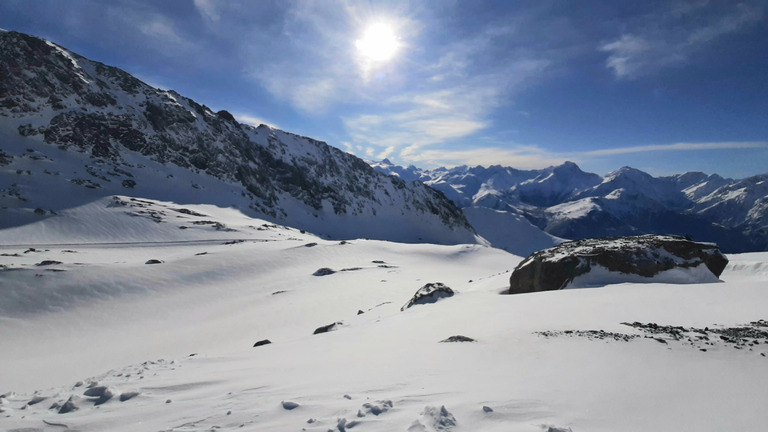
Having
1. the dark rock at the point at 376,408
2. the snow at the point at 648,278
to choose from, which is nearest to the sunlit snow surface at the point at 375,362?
the dark rock at the point at 376,408

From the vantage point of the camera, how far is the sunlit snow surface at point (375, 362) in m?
3.84

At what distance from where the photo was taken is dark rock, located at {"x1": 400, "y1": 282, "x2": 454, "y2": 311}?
14000mm

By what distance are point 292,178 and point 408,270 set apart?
300 ft

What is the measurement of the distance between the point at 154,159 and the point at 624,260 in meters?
91.1

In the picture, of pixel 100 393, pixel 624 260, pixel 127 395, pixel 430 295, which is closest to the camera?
pixel 127 395

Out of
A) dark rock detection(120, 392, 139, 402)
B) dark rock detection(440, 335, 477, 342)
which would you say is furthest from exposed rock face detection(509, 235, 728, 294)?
dark rock detection(120, 392, 139, 402)

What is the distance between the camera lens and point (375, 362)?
20.5 feet

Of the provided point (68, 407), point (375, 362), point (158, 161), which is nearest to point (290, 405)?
point (375, 362)

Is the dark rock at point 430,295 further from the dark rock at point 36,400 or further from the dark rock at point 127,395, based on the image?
the dark rock at point 36,400

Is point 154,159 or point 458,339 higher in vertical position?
point 154,159

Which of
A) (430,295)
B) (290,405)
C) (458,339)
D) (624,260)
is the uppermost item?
(624,260)

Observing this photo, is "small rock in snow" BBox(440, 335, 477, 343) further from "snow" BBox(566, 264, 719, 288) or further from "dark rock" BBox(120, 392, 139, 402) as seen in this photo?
"snow" BBox(566, 264, 719, 288)

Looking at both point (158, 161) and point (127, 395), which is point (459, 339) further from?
point (158, 161)

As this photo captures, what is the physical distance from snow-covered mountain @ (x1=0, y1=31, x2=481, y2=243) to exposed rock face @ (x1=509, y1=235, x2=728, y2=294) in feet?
187
